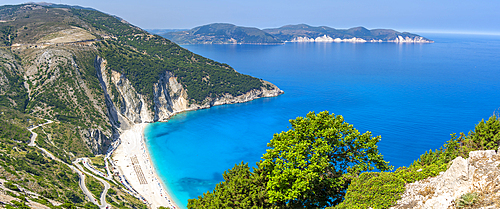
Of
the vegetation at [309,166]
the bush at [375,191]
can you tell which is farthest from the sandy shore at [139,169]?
the bush at [375,191]

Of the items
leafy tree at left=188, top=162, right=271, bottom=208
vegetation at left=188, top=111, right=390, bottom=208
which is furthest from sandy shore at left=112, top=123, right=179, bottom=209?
vegetation at left=188, top=111, right=390, bottom=208

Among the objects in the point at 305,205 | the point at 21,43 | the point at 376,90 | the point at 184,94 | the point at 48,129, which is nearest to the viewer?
the point at 305,205

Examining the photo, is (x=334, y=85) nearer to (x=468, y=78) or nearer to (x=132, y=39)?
(x=468, y=78)

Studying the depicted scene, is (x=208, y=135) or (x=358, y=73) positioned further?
(x=358, y=73)

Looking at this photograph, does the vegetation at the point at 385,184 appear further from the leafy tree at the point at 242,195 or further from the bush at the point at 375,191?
the leafy tree at the point at 242,195

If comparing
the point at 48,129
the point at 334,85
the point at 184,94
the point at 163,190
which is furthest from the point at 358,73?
the point at 48,129

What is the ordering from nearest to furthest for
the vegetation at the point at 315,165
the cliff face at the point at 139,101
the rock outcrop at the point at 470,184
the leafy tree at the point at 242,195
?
the rock outcrop at the point at 470,184 → the vegetation at the point at 315,165 → the leafy tree at the point at 242,195 → the cliff face at the point at 139,101
